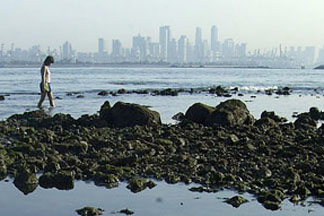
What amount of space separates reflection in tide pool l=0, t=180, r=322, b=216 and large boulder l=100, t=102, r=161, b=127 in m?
7.51

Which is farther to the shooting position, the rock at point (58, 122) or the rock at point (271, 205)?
the rock at point (58, 122)

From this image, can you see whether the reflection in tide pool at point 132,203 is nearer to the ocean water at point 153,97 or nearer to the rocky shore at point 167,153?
the rocky shore at point 167,153

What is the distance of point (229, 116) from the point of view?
711 inches

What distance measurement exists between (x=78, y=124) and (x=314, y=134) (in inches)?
284

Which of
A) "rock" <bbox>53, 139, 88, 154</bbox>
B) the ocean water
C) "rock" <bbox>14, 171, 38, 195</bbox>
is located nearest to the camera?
"rock" <bbox>14, 171, 38, 195</bbox>

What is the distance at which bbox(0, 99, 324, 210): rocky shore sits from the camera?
10.3 meters

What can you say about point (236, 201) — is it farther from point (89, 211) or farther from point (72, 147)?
point (72, 147)

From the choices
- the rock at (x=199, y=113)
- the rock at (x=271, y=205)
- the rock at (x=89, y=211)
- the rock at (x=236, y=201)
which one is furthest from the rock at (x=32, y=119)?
the rock at (x=271, y=205)

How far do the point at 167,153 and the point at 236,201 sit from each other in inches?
156

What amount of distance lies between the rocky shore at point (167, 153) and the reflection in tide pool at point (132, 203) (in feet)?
0.88

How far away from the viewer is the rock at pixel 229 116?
17953 mm

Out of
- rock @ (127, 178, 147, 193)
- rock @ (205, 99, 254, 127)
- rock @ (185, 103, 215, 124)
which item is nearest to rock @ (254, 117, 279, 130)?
rock @ (205, 99, 254, 127)

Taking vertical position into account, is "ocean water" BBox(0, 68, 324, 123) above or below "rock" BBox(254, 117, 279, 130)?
below

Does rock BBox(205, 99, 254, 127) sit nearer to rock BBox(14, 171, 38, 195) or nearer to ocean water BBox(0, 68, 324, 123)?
ocean water BBox(0, 68, 324, 123)
